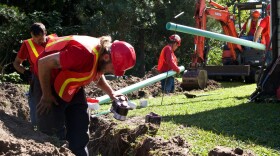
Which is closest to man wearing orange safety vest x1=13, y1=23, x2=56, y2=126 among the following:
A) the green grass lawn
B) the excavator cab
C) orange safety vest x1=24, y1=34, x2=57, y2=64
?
orange safety vest x1=24, y1=34, x2=57, y2=64

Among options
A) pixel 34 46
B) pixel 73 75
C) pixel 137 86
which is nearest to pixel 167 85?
pixel 137 86

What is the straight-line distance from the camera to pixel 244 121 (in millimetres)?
6867

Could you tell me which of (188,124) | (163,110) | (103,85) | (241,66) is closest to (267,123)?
(188,124)

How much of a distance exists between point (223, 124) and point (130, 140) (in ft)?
4.95

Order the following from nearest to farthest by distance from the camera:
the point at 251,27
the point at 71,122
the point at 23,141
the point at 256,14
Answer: the point at 23,141, the point at 71,122, the point at 256,14, the point at 251,27

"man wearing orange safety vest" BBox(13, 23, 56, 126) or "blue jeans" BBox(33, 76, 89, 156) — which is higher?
"man wearing orange safety vest" BBox(13, 23, 56, 126)

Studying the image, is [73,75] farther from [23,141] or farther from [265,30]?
[265,30]

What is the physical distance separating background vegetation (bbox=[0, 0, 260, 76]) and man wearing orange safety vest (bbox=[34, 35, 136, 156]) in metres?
13.6

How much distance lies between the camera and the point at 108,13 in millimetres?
18844

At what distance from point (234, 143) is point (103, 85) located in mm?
1796

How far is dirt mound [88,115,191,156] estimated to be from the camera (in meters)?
5.15

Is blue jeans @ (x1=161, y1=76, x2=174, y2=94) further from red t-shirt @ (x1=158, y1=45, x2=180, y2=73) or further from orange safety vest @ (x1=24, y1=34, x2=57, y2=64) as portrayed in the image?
orange safety vest @ (x1=24, y1=34, x2=57, y2=64)

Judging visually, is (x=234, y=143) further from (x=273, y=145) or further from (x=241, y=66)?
(x=241, y=66)

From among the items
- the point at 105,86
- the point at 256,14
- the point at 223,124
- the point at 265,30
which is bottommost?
the point at 223,124
